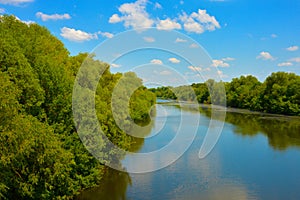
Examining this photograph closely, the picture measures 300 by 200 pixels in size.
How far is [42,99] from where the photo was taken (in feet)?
43.0

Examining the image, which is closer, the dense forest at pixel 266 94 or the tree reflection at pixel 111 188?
the tree reflection at pixel 111 188

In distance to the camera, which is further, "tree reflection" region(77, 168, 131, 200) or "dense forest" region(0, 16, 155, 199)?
"tree reflection" region(77, 168, 131, 200)

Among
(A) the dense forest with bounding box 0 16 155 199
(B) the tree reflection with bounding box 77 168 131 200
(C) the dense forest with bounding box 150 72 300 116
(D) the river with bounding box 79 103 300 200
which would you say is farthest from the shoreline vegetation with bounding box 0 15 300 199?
(C) the dense forest with bounding box 150 72 300 116

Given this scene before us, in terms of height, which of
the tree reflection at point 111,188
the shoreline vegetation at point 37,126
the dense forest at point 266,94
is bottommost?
the tree reflection at point 111,188

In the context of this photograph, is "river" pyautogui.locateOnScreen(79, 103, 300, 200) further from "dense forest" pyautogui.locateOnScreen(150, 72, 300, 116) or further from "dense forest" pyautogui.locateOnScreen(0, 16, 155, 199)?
"dense forest" pyautogui.locateOnScreen(150, 72, 300, 116)

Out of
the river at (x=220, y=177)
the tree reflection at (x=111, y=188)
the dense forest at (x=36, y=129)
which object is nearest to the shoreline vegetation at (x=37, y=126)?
the dense forest at (x=36, y=129)

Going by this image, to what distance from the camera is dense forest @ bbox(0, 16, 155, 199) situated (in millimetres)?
10586

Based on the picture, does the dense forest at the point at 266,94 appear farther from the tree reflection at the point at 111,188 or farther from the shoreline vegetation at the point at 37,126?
the shoreline vegetation at the point at 37,126

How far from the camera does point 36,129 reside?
11320 millimetres

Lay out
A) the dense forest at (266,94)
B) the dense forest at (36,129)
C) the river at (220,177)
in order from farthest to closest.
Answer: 1. the dense forest at (266,94)
2. the river at (220,177)
3. the dense forest at (36,129)

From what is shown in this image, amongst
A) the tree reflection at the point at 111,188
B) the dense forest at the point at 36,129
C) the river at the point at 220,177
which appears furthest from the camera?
the river at the point at 220,177

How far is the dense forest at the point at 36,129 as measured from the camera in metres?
10.6

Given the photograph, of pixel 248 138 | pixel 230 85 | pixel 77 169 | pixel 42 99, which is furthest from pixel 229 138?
pixel 230 85

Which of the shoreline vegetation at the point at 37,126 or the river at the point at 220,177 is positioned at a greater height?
the shoreline vegetation at the point at 37,126
